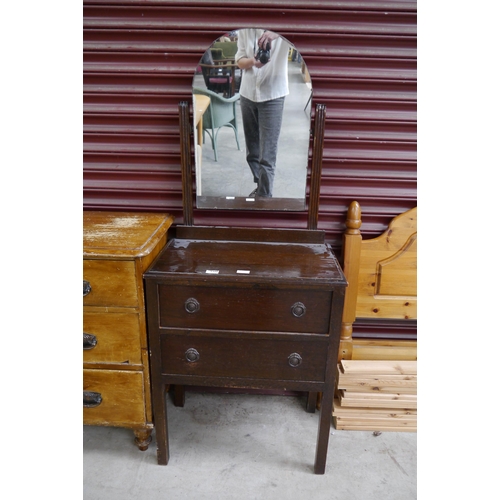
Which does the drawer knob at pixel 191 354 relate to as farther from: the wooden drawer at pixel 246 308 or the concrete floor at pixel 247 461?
the concrete floor at pixel 247 461

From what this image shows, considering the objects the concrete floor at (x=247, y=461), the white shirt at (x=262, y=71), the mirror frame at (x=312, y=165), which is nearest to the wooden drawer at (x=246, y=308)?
the mirror frame at (x=312, y=165)

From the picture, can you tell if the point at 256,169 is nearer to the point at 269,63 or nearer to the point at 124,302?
the point at 269,63

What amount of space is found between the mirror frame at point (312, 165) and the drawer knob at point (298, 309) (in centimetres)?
57

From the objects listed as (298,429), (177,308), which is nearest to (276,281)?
(177,308)

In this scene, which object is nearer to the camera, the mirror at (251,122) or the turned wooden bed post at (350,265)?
the mirror at (251,122)

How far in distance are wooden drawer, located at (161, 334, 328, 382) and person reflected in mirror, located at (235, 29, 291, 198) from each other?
0.90m

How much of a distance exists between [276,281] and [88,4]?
5.71ft

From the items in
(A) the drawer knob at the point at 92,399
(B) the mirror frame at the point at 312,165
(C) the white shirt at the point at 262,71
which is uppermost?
(C) the white shirt at the point at 262,71

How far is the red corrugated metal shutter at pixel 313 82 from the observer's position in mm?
1996

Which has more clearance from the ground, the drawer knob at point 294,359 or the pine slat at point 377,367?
the drawer knob at point 294,359

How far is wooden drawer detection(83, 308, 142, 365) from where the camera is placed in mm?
1798

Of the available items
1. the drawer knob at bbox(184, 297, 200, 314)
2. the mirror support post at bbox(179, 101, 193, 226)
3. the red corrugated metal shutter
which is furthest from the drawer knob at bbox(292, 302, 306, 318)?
the mirror support post at bbox(179, 101, 193, 226)

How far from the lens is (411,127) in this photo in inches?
84.2

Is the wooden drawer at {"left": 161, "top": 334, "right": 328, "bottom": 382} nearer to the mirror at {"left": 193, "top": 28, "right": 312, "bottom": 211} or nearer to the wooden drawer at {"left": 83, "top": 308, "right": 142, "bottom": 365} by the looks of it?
the wooden drawer at {"left": 83, "top": 308, "right": 142, "bottom": 365}
